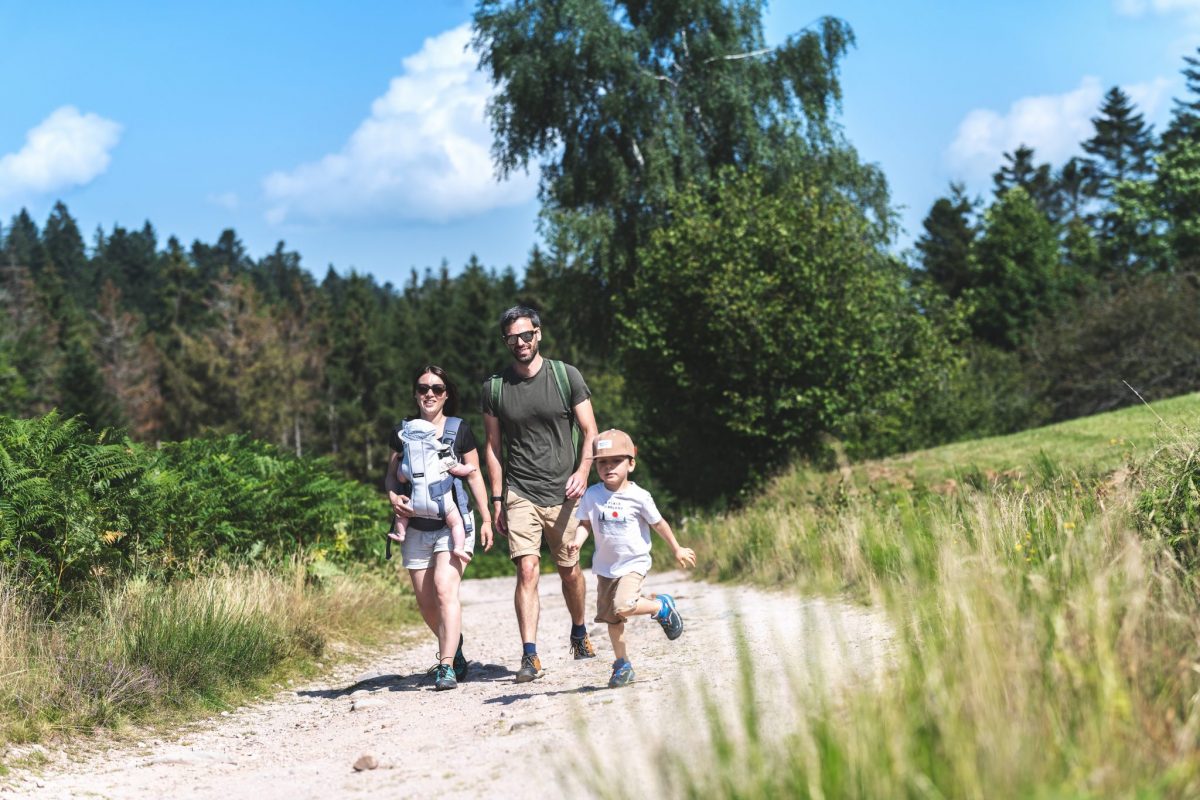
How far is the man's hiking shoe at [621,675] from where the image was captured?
665cm

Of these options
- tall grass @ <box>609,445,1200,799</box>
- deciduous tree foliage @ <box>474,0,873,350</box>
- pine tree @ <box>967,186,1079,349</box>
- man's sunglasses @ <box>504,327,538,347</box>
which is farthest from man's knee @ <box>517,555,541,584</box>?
pine tree @ <box>967,186,1079,349</box>

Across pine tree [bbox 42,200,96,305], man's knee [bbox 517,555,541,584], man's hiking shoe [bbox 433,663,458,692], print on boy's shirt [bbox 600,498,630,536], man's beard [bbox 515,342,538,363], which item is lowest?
man's hiking shoe [bbox 433,663,458,692]

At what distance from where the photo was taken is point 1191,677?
404 centimetres

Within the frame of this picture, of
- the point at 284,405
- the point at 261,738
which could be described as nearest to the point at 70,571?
the point at 261,738

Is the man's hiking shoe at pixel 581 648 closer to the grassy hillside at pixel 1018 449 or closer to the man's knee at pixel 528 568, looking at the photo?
the man's knee at pixel 528 568

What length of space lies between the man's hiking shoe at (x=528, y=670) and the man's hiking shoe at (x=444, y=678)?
602 millimetres

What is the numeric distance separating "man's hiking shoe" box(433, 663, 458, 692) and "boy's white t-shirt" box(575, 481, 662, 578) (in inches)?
65.2

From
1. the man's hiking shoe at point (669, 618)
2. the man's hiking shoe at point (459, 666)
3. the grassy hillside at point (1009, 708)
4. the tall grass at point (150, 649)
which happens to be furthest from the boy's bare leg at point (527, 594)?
the grassy hillside at point (1009, 708)

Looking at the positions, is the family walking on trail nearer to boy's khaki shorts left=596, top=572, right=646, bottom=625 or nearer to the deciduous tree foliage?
boy's khaki shorts left=596, top=572, right=646, bottom=625

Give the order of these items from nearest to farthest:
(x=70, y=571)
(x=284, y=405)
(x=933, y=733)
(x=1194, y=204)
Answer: (x=933, y=733) → (x=70, y=571) → (x=1194, y=204) → (x=284, y=405)

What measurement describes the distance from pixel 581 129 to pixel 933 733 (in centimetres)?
2560

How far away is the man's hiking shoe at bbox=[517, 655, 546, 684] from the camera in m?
7.51

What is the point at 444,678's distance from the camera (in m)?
7.98

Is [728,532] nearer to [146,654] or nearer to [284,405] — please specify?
[146,654]
